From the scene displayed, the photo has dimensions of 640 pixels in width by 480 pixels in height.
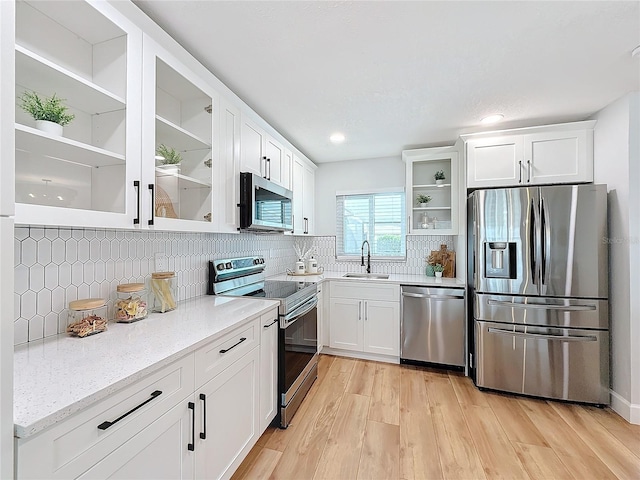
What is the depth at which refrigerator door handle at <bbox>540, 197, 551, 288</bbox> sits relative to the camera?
240 cm

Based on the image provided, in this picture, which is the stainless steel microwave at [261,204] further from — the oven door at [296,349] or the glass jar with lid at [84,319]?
the glass jar with lid at [84,319]

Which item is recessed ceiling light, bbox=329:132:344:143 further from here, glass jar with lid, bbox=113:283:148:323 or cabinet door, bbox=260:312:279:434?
glass jar with lid, bbox=113:283:148:323

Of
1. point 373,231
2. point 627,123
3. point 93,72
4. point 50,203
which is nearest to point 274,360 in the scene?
point 50,203

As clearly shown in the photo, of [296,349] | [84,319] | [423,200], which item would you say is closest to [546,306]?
[423,200]

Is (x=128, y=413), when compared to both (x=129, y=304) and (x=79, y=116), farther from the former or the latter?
(x=79, y=116)

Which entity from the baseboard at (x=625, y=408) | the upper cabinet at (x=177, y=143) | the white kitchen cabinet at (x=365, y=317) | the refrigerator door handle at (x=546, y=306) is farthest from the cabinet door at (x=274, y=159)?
the baseboard at (x=625, y=408)

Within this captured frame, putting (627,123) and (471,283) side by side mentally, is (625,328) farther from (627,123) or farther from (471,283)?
(627,123)

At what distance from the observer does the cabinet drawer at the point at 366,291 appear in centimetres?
312

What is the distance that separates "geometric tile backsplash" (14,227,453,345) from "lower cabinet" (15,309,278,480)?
2.07 feet

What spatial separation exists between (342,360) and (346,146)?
2.51 metres

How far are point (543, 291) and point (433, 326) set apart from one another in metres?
1.01

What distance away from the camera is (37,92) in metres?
1.04

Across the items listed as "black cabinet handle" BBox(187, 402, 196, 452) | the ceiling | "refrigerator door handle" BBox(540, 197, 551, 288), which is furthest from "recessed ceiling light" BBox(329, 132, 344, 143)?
"black cabinet handle" BBox(187, 402, 196, 452)

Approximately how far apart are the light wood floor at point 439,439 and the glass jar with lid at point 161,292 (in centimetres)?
105
